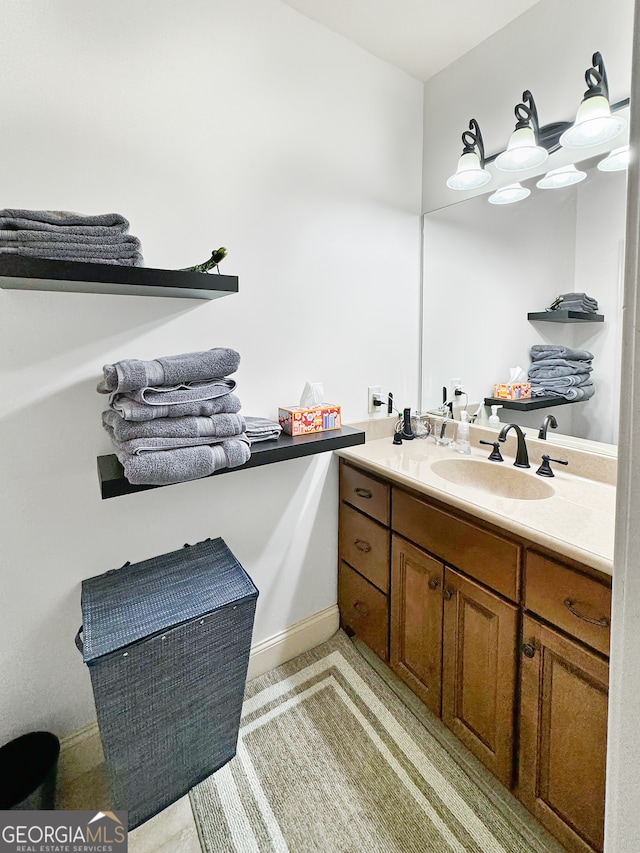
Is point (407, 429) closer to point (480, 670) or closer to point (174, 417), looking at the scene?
point (480, 670)

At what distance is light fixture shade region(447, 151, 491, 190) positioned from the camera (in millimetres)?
1725

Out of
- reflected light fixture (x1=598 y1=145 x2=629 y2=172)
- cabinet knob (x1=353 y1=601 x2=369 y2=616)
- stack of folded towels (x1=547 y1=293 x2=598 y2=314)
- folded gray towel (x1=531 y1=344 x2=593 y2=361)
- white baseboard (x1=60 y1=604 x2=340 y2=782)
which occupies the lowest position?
white baseboard (x1=60 y1=604 x2=340 y2=782)

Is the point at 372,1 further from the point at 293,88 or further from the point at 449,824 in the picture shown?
the point at 449,824

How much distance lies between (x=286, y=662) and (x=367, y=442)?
40.5 inches

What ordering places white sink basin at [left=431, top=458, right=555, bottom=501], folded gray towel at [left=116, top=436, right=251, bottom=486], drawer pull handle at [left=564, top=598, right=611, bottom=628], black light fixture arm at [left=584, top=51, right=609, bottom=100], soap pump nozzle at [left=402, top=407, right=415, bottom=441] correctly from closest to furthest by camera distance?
drawer pull handle at [left=564, top=598, right=611, bottom=628] → folded gray towel at [left=116, top=436, right=251, bottom=486] → black light fixture arm at [left=584, top=51, right=609, bottom=100] → white sink basin at [left=431, top=458, right=555, bottom=501] → soap pump nozzle at [left=402, top=407, right=415, bottom=441]

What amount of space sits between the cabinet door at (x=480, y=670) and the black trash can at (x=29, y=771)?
1200 mm

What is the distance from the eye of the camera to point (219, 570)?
141 centimetres

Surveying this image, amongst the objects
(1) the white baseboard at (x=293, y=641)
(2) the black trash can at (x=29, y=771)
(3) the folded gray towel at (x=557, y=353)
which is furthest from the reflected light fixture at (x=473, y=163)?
(2) the black trash can at (x=29, y=771)

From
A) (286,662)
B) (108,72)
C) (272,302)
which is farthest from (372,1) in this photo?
(286,662)

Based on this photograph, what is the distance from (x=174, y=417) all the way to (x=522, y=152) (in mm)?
1566

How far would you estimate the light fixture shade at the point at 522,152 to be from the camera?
1509 millimetres

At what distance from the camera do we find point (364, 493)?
67.5 inches

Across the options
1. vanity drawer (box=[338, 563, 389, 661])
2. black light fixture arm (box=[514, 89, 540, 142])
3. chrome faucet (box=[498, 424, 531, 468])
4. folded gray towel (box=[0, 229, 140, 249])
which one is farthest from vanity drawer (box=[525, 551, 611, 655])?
black light fixture arm (box=[514, 89, 540, 142])

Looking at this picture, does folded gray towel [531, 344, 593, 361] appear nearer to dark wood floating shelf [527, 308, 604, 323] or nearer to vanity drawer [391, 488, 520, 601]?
dark wood floating shelf [527, 308, 604, 323]
